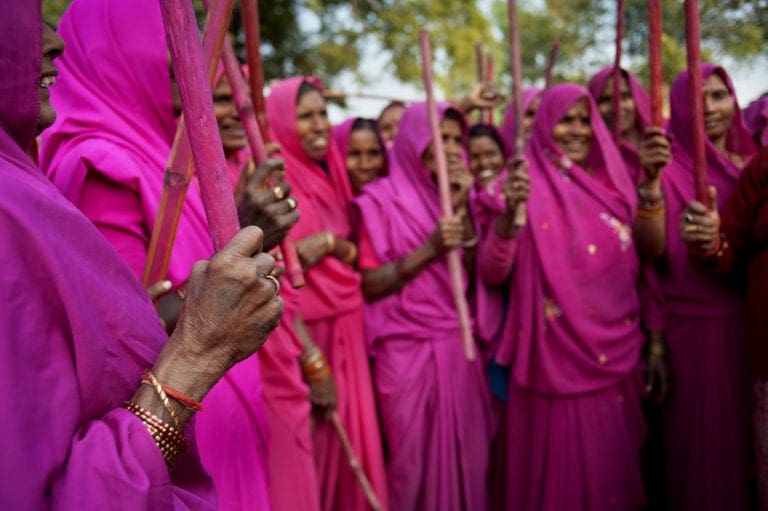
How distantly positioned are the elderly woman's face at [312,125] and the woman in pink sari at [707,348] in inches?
68.2

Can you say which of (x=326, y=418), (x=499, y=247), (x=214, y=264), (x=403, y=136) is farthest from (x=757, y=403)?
(x=214, y=264)

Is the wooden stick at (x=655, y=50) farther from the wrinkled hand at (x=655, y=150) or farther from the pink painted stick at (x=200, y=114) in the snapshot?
the pink painted stick at (x=200, y=114)

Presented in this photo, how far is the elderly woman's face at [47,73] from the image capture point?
1172 millimetres

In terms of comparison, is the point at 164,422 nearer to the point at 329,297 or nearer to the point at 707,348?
the point at 329,297

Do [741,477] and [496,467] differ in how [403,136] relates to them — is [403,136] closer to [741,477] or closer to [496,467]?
[496,467]

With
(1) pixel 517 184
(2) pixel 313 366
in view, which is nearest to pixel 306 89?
(1) pixel 517 184

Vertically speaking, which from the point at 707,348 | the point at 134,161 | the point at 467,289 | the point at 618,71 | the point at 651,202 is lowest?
the point at 707,348

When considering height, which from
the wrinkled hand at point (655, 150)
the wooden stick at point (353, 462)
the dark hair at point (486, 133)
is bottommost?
the wooden stick at point (353, 462)

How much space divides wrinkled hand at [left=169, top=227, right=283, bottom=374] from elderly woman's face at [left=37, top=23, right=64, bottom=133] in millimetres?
406

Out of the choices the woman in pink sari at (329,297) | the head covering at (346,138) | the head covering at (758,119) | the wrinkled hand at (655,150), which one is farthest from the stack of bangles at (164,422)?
the head covering at (758,119)

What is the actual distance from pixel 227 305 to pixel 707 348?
8.52 ft

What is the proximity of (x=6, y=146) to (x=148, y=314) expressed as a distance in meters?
0.37

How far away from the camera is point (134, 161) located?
1695mm

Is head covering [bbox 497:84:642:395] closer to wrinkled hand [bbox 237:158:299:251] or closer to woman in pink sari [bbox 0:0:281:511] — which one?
wrinkled hand [bbox 237:158:299:251]
